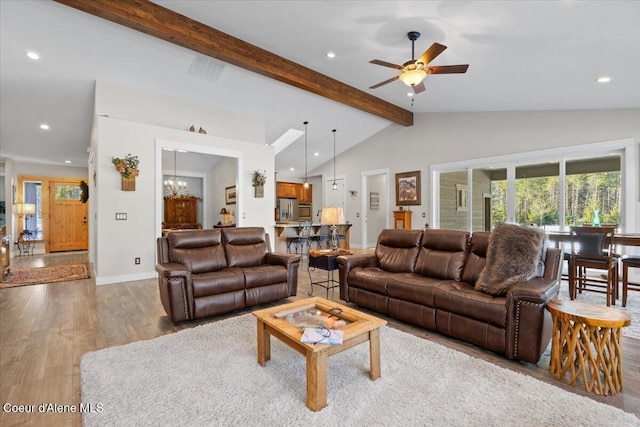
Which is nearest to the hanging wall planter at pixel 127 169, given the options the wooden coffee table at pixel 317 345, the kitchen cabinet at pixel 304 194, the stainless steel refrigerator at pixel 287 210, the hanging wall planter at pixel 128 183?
the hanging wall planter at pixel 128 183

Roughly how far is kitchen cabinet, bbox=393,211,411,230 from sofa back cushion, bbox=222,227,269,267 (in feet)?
15.1

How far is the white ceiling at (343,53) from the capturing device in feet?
10.6

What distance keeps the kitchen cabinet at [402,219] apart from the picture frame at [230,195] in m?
4.30

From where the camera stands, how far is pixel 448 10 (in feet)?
10.5

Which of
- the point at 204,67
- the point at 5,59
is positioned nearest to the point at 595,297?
the point at 204,67

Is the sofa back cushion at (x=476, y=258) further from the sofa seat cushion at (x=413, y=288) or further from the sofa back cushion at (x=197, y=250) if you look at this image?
the sofa back cushion at (x=197, y=250)

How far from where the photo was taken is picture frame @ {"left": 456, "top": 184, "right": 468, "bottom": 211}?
24.4ft

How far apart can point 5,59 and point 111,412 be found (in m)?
5.24

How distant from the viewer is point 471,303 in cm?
256

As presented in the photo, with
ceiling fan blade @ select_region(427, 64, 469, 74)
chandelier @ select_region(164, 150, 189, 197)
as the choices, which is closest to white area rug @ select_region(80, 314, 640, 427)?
ceiling fan blade @ select_region(427, 64, 469, 74)

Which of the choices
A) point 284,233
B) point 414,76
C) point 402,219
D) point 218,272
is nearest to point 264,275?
point 218,272

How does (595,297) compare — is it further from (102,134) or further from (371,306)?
(102,134)

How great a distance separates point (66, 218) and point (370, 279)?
32.4 feet

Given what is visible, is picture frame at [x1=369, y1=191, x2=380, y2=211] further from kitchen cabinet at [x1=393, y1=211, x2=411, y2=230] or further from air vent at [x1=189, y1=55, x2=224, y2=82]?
air vent at [x1=189, y1=55, x2=224, y2=82]
